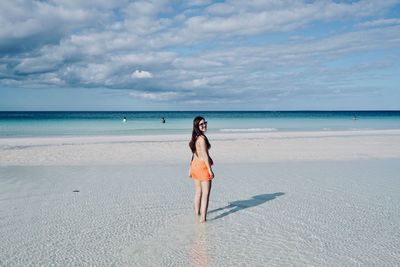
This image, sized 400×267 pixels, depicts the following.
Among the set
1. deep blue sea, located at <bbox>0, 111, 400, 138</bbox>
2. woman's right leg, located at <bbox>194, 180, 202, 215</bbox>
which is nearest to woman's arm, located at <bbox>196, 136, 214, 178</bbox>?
woman's right leg, located at <bbox>194, 180, 202, 215</bbox>

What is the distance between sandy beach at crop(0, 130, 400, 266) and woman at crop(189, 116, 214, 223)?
Answer: 1.74 feet

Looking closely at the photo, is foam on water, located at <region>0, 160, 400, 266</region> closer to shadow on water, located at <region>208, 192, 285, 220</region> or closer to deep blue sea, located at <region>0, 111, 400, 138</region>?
shadow on water, located at <region>208, 192, 285, 220</region>

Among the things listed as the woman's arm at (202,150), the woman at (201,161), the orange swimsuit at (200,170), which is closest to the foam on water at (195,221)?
the woman at (201,161)

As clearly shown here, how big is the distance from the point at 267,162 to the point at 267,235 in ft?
27.6

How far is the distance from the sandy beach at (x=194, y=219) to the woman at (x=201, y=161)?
0.53 meters

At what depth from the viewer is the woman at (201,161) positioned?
6.51 meters

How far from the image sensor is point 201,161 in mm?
6703

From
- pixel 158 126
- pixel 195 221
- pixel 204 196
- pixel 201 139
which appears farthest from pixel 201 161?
pixel 158 126

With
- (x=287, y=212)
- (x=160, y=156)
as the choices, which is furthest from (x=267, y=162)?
(x=287, y=212)

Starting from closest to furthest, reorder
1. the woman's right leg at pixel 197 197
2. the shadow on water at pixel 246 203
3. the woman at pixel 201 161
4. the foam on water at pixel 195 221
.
Result: the foam on water at pixel 195 221
the woman at pixel 201 161
the woman's right leg at pixel 197 197
the shadow on water at pixel 246 203

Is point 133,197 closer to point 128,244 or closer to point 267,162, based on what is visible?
point 128,244

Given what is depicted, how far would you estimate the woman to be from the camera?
6.51m

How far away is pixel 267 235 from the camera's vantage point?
623cm

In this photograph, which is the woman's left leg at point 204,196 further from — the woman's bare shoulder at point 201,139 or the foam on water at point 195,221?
the woman's bare shoulder at point 201,139
